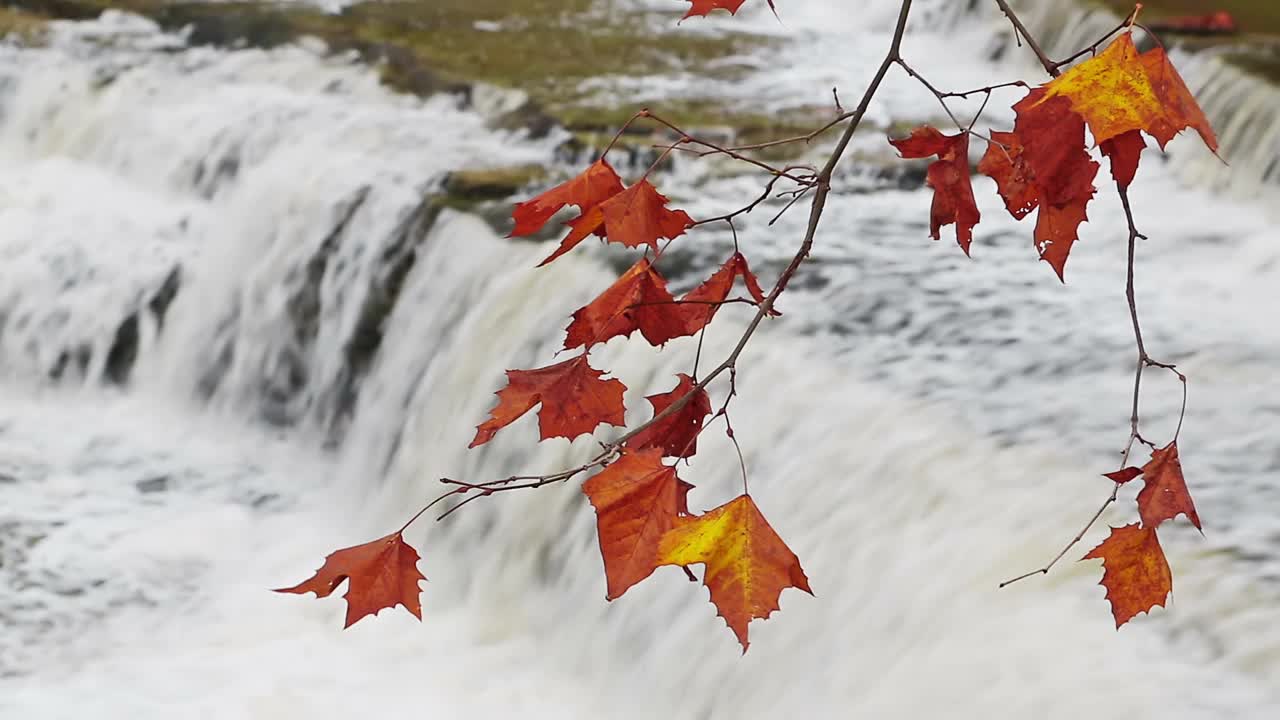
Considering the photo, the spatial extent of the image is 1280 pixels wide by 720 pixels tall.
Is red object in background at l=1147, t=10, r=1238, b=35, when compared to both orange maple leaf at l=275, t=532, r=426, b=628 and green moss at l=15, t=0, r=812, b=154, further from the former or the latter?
orange maple leaf at l=275, t=532, r=426, b=628

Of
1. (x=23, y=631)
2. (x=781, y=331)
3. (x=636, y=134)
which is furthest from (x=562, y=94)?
(x=23, y=631)

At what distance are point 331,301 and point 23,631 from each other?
70.2 inches

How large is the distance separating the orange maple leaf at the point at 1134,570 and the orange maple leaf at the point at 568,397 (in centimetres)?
43

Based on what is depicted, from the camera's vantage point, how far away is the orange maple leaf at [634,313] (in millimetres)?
1269

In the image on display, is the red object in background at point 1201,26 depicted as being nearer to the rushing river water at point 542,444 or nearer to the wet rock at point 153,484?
the rushing river water at point 542,444

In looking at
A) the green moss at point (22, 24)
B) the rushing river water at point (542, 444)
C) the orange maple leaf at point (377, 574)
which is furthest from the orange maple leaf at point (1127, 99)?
the green moss at point (22, 24)

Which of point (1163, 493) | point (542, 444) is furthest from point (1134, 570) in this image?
point (542, 444)

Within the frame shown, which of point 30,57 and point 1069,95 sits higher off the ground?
point 1069,95

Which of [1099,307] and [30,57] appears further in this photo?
[30,57]

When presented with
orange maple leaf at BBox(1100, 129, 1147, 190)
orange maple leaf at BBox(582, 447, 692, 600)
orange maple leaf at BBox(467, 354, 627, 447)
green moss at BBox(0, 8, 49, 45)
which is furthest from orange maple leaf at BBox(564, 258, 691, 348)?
green moss at BBox(0, 8, 49, 45)

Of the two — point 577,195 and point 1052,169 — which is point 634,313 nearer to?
point 577,195

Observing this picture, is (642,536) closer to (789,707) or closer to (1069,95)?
(1069,95)

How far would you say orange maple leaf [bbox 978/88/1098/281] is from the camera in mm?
982

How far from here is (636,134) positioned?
586 centimetres
